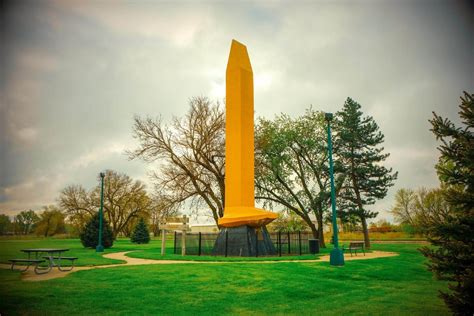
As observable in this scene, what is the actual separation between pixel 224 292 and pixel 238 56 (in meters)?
15.9

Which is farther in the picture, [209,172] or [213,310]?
[209,172]

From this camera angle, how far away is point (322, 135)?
3256cm

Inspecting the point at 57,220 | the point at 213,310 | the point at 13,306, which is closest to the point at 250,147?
the point at 213,310

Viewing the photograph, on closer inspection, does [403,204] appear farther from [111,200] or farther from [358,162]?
[111,200]

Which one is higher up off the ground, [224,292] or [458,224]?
[458,224]

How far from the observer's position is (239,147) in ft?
66.1

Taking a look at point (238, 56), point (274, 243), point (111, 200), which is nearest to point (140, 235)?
point (111, 200)

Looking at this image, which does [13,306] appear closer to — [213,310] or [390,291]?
[213,310]

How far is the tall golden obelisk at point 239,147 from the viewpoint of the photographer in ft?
62.8

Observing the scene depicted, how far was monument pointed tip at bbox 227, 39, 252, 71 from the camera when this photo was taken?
69.3 feet

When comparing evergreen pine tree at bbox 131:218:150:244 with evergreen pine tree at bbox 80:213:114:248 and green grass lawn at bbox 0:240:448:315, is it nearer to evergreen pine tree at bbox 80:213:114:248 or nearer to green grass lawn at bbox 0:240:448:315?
evergreen pine tree at bbox 80:213:114:248

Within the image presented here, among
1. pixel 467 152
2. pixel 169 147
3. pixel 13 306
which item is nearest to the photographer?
pixel 467 152

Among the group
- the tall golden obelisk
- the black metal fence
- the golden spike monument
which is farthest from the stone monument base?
the black metal fence

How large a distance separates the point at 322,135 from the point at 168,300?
27.1m
